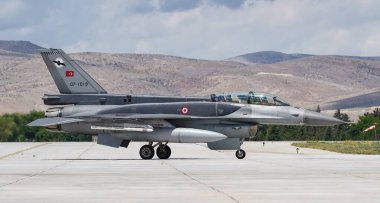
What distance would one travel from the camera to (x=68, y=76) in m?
38.8

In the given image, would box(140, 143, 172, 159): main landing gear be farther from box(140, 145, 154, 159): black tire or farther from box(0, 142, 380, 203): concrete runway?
box(0, 142, 380, 203): concrete runway

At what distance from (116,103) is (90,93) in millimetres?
1271

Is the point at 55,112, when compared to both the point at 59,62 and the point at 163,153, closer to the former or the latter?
the point at 59,62

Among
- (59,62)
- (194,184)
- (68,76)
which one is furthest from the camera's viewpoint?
(59,62)

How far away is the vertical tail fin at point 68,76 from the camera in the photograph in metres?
38.6

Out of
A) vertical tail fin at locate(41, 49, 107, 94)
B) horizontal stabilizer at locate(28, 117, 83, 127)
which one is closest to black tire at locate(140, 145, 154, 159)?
horizontal stabilizer at locate(28, 117, 83, 127)

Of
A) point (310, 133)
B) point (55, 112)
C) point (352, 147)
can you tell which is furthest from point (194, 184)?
point (310, 133)

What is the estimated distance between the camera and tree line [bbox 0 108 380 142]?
106 m

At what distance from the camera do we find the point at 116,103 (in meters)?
38.0

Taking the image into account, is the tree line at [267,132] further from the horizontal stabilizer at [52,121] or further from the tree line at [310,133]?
the horizontal stabilizer at [52,121]

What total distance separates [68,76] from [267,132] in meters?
Result: 80.8

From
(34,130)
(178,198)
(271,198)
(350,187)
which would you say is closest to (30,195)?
(178,198)

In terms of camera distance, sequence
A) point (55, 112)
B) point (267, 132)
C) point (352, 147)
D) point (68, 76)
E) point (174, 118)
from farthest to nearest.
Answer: point (267, 132) < point (352, 147) < point (68, 76) < point (55, 112) < point (174, 118)

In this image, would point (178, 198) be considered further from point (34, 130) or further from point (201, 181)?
point (34, 130)
